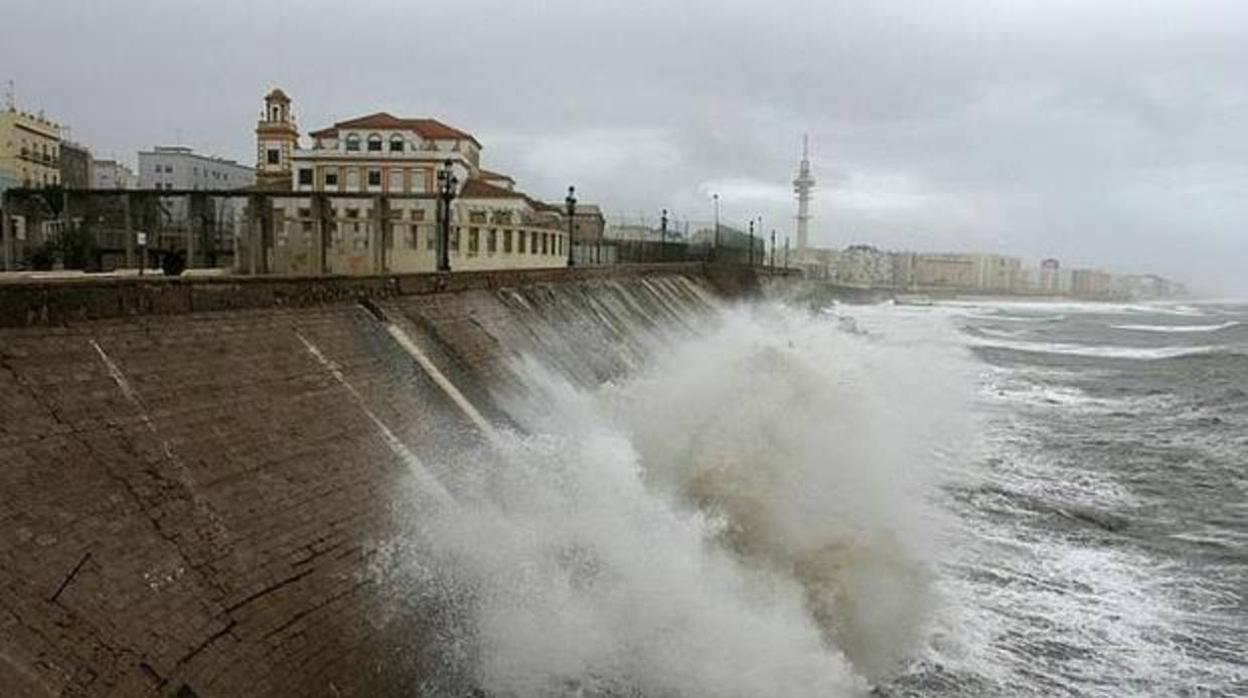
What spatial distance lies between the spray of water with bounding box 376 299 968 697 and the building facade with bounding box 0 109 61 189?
43740 millimetres

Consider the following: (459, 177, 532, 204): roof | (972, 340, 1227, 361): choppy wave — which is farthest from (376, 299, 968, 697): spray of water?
(459, 177, 532, 204): roof

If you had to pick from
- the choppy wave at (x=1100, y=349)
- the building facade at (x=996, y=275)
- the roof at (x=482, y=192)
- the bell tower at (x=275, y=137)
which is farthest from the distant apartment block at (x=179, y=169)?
the building facade at (x=996, y=275)

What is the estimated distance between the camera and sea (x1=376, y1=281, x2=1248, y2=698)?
8.14 metres

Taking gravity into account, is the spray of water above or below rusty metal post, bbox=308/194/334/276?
below

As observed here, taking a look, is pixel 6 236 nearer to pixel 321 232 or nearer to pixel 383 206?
pixel 321 232

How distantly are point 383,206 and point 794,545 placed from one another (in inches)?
492

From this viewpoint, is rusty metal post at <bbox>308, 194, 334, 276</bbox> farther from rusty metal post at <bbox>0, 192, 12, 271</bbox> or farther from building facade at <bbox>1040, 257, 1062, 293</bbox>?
building facade at <bbox>1040, 257, 1062, 293</bbox>

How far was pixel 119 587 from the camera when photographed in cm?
609

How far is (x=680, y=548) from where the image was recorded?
9547 millimetres

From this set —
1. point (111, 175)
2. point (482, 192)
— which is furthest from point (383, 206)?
point (111, 175)

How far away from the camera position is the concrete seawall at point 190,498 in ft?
19.1

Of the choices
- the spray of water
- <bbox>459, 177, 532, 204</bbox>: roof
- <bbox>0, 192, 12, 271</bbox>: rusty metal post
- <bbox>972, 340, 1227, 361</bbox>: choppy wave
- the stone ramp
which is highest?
<bbox>459, 177, 532, 204</bbox>: roof

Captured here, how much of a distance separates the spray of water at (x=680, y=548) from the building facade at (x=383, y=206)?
20.9 feet

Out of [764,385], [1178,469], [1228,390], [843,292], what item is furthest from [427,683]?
[843,292]
